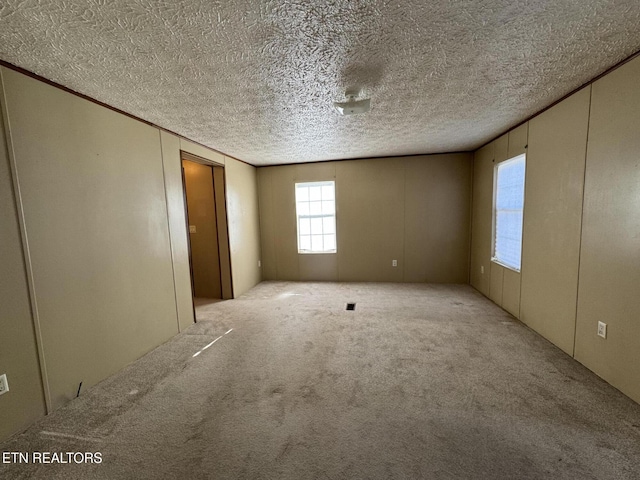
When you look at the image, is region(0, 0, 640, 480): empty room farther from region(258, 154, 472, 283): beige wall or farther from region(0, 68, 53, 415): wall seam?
region(258, 154, 472, 283): beige wall

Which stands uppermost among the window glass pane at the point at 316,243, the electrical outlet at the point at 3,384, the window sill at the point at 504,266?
the window glass pane at the point at 316,243

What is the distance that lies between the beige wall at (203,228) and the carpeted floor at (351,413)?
4.97 ft

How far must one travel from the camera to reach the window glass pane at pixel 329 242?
5.12 m

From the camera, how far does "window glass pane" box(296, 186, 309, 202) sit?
5121 millimetres

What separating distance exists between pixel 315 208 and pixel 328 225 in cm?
42

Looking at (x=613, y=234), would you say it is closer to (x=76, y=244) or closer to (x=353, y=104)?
(x=353, y=104)

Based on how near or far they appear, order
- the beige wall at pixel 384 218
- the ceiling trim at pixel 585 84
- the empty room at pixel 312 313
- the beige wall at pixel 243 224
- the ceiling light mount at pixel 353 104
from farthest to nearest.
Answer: the beige wall at pixel 384 218, the beige wall at pixel 243 224, the ceiling light mount at pixel 353 104, the ceiling trim at pixel 585 84, the empty room at pixel 312 313

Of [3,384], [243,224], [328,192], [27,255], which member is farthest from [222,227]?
→ [3,384]

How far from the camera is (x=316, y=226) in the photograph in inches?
204

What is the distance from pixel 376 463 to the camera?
4.45 ft

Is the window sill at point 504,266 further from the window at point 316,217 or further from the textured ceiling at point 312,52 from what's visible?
the window at point 316,217

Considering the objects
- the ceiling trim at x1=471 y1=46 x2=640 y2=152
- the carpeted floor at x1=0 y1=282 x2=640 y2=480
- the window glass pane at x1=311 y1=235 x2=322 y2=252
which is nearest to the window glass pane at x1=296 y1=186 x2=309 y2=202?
the window glass pane at x1=311 y1=235 x2=322 y2=252

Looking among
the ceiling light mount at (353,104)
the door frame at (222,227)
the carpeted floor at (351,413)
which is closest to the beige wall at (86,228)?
the carpeted floor at (351,413)

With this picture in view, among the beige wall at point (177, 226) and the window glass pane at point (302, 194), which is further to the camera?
the window glass pane at point (302, 194)
